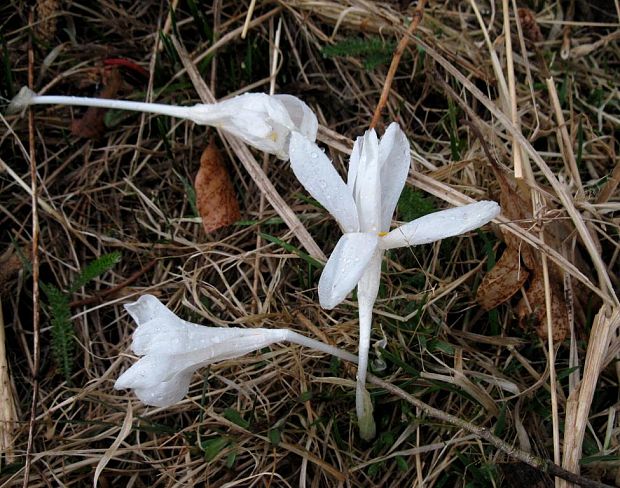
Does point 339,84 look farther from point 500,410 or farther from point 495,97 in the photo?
point 500,410

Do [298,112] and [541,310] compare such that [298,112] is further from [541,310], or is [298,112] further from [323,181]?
[541,310]

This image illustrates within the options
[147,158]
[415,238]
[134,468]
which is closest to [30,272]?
[147,158]

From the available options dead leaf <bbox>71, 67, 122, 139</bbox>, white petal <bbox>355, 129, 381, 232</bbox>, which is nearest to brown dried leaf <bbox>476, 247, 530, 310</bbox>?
white petal <bbox>355, 129, 381, 232</bbox>

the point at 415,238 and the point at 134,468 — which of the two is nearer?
the point at 415,238

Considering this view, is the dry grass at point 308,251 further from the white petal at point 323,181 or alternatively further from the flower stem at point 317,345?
the white petal at point 323,181

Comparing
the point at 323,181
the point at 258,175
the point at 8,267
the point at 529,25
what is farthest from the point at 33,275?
the point at 529,25

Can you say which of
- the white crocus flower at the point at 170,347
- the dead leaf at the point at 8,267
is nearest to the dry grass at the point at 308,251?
the dead leaf at the point at 8,267
